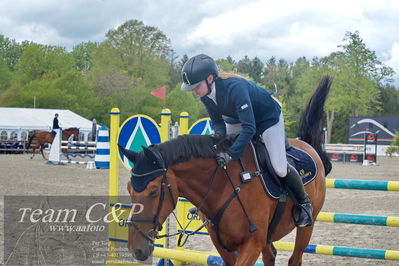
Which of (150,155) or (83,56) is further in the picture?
(83,56)

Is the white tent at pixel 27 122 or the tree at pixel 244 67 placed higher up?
the tree at pixel 244 67

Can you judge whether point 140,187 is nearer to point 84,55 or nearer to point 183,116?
point 183,116

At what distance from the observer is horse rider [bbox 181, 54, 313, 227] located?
3.88m

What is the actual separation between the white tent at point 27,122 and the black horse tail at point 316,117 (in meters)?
27.4

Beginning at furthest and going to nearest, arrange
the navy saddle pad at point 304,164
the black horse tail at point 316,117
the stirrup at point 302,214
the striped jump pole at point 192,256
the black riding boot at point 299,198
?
the black horse tail at point 316,117, the striped jump pole at point 192,256, the navy saddle pad at point 304,164, the stirrup at point 302,214, the black riding boot at point 299,198

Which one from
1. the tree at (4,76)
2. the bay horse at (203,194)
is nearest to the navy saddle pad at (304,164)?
the bay horse at (203,194)

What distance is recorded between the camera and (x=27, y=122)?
35.2 metres

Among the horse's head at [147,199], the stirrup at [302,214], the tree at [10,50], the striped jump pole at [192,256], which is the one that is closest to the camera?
the horse's head at [147,199]

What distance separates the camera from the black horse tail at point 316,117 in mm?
5656

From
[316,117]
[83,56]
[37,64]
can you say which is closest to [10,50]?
[83,56]

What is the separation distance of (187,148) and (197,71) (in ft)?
1.89

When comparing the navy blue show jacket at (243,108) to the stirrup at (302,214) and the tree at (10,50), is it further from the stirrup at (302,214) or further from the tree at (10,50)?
the tree at (10,50)

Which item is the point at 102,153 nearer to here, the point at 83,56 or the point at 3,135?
the point at 3,135

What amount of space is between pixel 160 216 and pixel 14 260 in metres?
2.72
